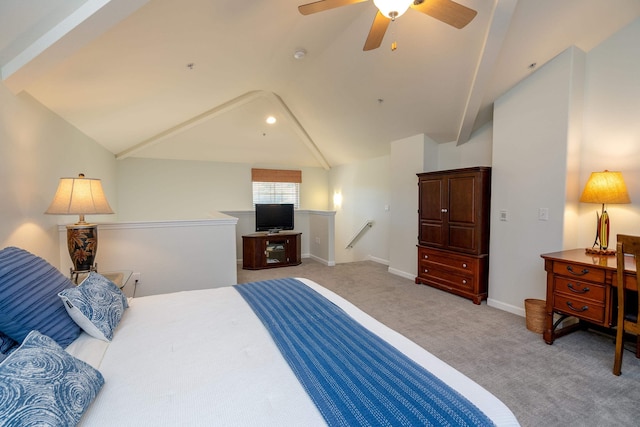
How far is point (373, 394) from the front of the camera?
96cm

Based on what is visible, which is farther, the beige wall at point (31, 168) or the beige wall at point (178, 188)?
the beige wall at point (178, 188)

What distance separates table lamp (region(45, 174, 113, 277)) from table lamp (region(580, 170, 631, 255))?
4.10 meters

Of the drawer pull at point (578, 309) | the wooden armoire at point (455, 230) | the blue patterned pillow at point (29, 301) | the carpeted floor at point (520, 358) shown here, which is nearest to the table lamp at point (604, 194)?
the drawer pull at point (578, 309)

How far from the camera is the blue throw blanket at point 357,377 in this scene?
870mm

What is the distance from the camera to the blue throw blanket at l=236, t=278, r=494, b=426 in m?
0.87

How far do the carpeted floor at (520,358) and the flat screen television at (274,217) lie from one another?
2.24 metres

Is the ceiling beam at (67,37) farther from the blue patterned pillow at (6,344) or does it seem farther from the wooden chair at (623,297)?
the wooden chair at (623,297)

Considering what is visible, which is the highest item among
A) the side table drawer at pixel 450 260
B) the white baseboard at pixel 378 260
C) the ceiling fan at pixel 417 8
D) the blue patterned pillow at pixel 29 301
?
the ceiling fan at pixel 417 8

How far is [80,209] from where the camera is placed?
7.41 feet

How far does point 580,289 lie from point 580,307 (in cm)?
15

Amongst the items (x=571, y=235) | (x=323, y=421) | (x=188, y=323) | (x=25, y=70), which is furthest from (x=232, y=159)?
(x=323, y=421)

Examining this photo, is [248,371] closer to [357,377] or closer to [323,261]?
[357,377]

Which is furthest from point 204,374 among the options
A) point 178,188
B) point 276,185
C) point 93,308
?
point 276,185

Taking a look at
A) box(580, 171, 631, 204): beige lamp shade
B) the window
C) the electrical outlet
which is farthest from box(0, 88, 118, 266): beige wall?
box(580, 171, 631, 204): beige lamp shade
